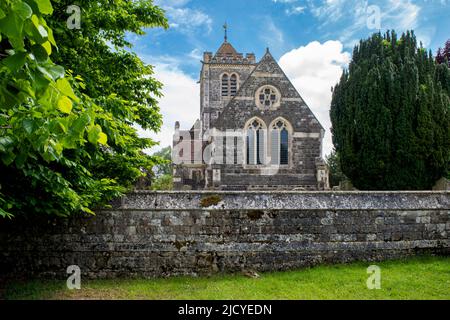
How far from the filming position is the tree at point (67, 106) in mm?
2182

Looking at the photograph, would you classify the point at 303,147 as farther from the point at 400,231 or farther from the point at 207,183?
the point at 400,231

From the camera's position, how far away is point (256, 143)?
20641mm

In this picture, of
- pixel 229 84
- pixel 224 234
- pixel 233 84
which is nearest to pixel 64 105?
pixel 224 234

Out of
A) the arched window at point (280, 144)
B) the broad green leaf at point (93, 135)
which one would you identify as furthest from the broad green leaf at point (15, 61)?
the arched window at point (280, 144)

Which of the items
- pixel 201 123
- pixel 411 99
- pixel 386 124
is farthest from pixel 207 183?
pixel 201 123

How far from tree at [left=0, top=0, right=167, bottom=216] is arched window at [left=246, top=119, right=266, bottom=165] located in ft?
36.6

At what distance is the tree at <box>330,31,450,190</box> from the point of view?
1633cm

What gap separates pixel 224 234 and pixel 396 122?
12.3m

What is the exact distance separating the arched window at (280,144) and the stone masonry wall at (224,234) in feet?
38.9

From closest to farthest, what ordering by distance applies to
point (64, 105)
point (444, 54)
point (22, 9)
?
point (22, 9) → point (64, 105) → point (444, 54)

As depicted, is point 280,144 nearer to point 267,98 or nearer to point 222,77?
point 267,98

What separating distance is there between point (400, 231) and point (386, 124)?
31.1 ft

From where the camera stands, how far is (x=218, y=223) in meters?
8.19

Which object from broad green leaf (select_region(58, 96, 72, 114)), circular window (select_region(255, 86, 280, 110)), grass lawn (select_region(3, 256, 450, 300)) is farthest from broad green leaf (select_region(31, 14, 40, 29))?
circular window (select_region(255, 86, 280, 110))
